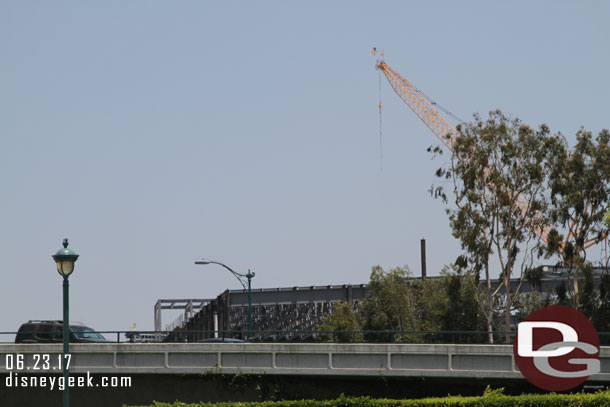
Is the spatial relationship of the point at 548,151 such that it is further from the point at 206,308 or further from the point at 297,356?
the point at 206,308

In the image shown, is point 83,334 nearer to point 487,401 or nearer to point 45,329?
point 45,329

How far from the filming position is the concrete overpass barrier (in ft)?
123

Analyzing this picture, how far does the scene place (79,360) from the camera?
3919cm

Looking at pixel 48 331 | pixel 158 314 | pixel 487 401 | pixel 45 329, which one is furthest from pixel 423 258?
pixel 487 401

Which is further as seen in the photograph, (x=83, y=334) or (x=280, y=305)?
(x=280, y=305)

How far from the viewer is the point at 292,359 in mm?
38312

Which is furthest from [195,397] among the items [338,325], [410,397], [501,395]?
[338,325]

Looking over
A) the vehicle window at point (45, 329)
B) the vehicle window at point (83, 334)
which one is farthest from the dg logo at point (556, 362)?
the vehicle window at point (45, 329)

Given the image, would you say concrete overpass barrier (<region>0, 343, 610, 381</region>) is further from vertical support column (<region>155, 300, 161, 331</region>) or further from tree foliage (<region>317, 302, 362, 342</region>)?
vertical support column (<region>155, 300, 161, 331</region>)

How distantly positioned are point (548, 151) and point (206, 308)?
4388 cm

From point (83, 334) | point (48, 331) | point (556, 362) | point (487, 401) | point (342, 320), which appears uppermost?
point (48, 331)

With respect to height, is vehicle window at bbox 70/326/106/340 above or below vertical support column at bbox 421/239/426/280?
below

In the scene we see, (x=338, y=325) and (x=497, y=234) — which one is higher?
(x=497, y=234)

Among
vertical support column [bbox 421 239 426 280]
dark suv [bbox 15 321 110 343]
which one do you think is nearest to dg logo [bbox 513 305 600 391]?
dark suv [bbox 15 321 110 343]
